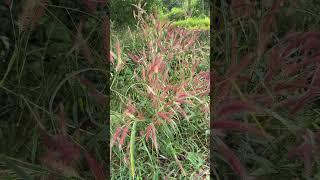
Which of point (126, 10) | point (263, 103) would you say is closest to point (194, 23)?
point (126, 10)

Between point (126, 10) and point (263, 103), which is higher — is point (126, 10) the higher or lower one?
the higher one

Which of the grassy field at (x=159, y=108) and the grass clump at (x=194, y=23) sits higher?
the grass clump at (x=194, y=23)

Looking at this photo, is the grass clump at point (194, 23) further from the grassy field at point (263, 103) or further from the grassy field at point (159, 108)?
the grassy field at point (263, 103)

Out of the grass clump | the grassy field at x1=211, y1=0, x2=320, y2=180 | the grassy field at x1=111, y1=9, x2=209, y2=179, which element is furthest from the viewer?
the grass clump

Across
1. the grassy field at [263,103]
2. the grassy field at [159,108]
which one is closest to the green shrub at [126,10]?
the grassy field at [159,108]

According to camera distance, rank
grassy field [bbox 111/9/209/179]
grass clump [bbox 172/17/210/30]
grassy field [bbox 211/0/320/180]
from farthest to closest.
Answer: grass clump [bbox 172/17/210/30] → grassy field [bbox 111/9/209/179] → grassy field [bbox 211/0/320/180]

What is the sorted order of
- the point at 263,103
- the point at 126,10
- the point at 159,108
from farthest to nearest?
the point at 126,10
the point at 159,108
the point at 263,103

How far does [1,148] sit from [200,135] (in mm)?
526

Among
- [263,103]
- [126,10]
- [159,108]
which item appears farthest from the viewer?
[126,10]

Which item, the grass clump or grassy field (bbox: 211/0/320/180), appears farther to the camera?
the grass clump

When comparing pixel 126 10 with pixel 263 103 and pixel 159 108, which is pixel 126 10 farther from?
pixel 263 103

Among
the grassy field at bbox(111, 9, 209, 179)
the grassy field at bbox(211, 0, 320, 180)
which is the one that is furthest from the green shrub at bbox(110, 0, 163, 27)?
the grassy field at bbox(211, 0, 320, 180)

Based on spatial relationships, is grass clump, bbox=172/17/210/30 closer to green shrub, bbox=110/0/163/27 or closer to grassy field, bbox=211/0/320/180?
green shrub, bbox=110/0/163/27

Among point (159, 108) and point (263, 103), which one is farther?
point (159, 108)
